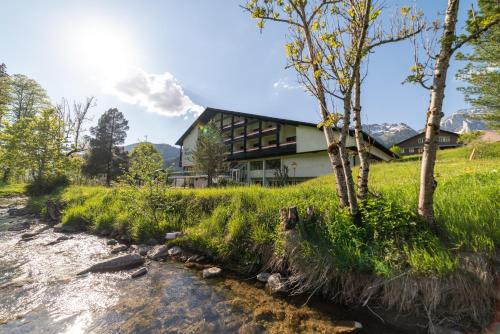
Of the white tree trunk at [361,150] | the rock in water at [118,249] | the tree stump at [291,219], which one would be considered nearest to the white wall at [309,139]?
the white tree trunk at [361,150]

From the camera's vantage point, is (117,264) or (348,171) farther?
(117,264)

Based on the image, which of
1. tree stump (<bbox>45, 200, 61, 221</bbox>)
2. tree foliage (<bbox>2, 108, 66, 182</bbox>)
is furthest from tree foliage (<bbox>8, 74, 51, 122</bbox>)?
tree stump (<bbox>45, 200, 61, 221</bbox>)

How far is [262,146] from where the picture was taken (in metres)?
32.2

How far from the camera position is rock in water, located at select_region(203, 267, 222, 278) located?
229 inches

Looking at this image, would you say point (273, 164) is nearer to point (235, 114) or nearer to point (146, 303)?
point (235, 114)

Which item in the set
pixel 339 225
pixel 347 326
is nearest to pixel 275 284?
pixel 347 326

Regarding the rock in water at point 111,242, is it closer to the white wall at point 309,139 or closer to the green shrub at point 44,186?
the green shrub at point 44,186

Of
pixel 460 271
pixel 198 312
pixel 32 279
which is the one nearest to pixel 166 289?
pixel 198 312

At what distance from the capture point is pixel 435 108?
13.3 ft

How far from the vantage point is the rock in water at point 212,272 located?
5816mm

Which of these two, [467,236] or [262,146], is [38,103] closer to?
[262,146]

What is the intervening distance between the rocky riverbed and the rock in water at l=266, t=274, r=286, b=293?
181 mm

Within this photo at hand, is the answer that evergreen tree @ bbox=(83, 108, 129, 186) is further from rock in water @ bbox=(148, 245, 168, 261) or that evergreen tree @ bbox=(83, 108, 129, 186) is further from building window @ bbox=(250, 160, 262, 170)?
rock in water @ bbox=(148, 245, 168, 261)

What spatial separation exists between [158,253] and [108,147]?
1453 inches
